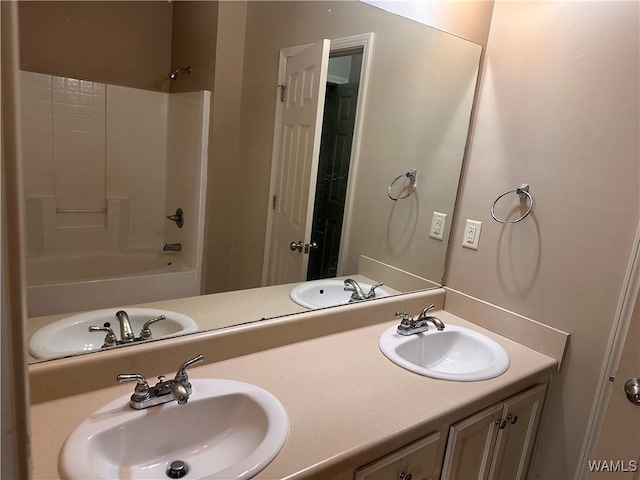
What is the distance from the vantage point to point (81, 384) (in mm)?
1037

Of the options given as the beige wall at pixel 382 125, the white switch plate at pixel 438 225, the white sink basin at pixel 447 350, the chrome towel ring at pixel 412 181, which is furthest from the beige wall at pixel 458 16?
the white sink basin at pixel 447 350

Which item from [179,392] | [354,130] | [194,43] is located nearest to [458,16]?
[354,130]

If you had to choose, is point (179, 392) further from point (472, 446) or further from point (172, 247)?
point (472, 446)

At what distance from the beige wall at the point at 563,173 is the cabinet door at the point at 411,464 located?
2.10 feet

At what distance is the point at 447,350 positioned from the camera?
1662 millimetres

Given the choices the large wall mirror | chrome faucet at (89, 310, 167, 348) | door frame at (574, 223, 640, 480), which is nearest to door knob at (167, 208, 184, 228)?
the large wall mirror

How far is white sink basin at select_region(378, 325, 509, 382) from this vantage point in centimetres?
146

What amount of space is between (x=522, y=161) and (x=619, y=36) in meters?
0.46

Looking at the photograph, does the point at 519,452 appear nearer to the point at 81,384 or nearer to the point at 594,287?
the point at 594,287

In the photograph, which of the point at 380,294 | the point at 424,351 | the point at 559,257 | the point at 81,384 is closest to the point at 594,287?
the point at 559,257

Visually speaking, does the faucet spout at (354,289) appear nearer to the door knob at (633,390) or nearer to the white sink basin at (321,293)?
the white sink basin at (321,293)

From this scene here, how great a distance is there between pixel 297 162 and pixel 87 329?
0.82 metres

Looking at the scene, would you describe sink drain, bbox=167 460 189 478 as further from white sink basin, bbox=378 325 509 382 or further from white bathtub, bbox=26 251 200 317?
white sink basin, bbox=378 325 509 382

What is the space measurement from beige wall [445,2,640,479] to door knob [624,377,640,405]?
1.33 feet
